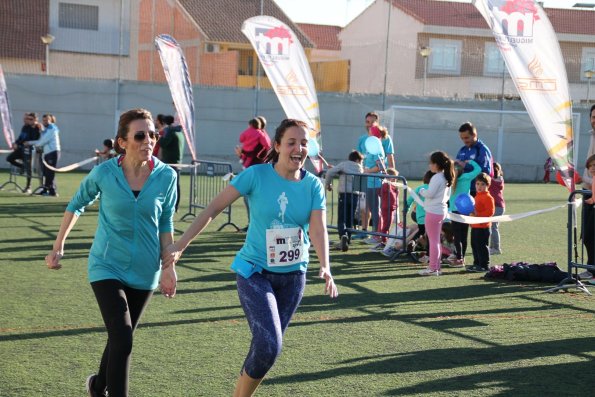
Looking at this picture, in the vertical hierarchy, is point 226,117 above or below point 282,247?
above

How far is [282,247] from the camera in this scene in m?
5.29

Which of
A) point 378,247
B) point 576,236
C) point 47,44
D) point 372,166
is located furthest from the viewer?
point 47,44

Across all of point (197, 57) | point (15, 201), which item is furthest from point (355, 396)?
point (197, 57)

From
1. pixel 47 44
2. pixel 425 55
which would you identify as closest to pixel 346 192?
pixel 425 55

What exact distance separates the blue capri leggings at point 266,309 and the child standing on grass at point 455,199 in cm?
756

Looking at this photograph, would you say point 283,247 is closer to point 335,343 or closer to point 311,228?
point 311,228

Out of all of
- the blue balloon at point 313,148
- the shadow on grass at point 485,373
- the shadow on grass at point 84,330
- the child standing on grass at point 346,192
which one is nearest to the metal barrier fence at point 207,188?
the blue balloon at point 313,148

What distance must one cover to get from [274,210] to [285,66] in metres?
10.8

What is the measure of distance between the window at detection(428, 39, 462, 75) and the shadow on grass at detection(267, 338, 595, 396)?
25.6 metres

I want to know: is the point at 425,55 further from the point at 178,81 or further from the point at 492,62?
the point at 178,81

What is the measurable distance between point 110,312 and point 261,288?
33.3 inches

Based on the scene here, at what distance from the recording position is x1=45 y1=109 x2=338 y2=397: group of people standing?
5219 mm

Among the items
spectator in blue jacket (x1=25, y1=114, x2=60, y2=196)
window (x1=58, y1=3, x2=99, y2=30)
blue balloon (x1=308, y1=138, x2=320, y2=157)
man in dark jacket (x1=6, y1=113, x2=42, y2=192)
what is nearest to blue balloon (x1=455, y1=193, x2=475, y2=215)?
blue balloon (x1=308, y1=138, x2=320, y2=157)

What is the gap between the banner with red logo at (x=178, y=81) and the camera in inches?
632
